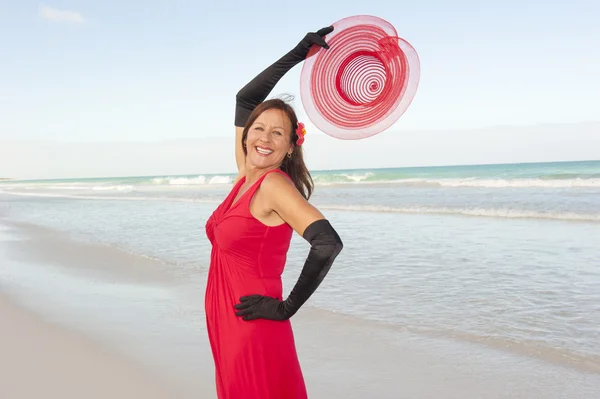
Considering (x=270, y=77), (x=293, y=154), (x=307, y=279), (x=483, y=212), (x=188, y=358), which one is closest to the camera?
(x=307, y=279)

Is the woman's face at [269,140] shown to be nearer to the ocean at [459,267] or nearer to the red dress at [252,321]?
the red dress at [252,321]

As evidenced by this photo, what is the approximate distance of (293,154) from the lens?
2316 millimetres

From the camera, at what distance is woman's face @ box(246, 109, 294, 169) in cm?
221

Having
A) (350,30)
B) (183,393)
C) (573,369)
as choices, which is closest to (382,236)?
(573,369)

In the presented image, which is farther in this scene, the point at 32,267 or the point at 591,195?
the point at 591,195

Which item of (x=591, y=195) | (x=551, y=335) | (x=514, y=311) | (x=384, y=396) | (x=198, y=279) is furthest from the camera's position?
(x=591, y=195)

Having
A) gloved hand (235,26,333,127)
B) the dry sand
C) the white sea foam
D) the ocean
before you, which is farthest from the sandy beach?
the white sea foam

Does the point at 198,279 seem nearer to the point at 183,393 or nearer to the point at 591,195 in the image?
the point at 183,393

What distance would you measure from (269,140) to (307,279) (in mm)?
598

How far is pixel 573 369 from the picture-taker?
4207 millimetres

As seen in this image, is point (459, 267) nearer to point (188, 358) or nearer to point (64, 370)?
point (188, 358)

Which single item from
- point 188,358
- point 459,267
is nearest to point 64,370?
point 188,358

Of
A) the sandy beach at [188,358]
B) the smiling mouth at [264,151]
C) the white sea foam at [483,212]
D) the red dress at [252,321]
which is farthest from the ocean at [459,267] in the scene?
the smiling mouth at [264,151]

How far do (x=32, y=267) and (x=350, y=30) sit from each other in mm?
7887
